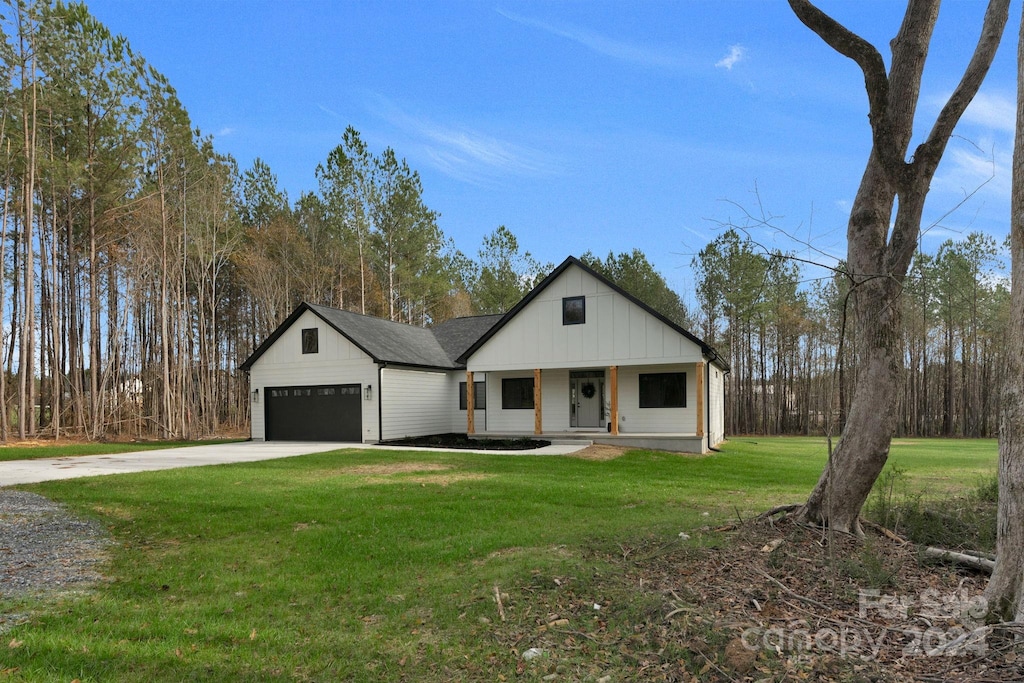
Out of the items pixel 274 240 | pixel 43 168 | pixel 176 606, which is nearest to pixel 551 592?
pixel 176 606

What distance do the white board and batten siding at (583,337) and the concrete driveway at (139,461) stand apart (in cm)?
295

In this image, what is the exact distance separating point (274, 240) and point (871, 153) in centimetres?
2833

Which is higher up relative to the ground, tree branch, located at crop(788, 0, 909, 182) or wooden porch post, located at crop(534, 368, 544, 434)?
tree branch, located at crop(788, 0, 909, 182)

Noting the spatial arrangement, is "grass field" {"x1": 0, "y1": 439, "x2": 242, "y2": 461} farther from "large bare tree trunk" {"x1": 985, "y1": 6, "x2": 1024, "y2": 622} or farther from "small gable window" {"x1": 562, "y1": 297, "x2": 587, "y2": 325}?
"large bare tree trunk" {"x1": 985, "y1": 6, "x2": 1024, "y2": 622}

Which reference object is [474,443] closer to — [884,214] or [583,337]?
[583,337]

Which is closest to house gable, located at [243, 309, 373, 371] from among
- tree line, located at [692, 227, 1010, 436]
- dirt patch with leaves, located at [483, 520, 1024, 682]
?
dirt patch with leaves, located at [483, 520, 1024, 682]

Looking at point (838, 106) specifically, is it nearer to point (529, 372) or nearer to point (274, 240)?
point (529, 372)

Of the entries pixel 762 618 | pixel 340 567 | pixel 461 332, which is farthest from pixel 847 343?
→ pixel 340 567

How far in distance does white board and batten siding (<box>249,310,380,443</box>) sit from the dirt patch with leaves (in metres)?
15.5

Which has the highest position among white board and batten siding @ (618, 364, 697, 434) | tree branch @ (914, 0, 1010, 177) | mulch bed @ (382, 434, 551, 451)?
tree branch @ (914, 0, 1010, 177)

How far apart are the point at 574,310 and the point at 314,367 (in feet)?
31.6

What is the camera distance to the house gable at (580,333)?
57.4 ft

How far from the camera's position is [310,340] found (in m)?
20.7

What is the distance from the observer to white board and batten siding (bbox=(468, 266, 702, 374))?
17562 millimetres
